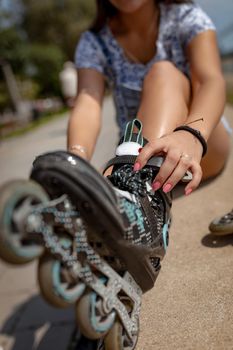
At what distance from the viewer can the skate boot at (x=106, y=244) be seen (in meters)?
0.69

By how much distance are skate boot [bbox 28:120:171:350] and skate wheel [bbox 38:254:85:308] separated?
0.01m

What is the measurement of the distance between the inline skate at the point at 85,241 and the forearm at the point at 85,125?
1.54ft

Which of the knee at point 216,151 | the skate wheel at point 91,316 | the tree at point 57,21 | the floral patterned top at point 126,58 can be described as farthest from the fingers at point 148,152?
the tree at point 57,21

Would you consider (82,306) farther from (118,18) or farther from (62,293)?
(118,18)

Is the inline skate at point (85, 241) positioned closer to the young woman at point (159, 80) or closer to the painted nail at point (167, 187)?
the painted nail at point (167, 187)

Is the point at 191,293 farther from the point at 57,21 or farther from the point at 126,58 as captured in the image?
the point at 57,21

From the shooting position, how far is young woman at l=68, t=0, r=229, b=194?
0.95 m

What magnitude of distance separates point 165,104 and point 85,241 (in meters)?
0.63

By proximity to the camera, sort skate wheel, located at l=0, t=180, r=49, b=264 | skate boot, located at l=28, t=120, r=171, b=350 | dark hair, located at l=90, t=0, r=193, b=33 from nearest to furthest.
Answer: skate wheel, located at l=0, t=180, r=49, b=264
skate boot, located at l=28, t=120, r=171, b=350
dark hair, located at l=90, t=0, r=193, b=33

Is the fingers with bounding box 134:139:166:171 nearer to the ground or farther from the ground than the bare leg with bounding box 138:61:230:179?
farther from the ground

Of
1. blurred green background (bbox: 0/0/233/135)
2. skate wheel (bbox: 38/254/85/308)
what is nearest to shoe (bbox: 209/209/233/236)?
skate wheel (bbox: 38/254/85/308)

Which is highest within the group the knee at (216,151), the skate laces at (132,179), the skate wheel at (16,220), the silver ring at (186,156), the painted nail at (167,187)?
the skate wheel at (16,220)

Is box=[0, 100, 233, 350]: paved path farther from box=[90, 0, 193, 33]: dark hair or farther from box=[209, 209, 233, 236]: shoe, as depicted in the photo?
box=[90, 0, 193, 33]: dark hair

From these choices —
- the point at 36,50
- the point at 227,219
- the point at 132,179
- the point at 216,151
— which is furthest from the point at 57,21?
the point at 132,179
